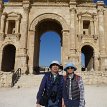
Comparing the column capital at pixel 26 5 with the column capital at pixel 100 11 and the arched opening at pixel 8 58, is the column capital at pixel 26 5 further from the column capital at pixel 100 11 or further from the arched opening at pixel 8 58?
the column capital at pixel 100 11

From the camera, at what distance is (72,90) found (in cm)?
521

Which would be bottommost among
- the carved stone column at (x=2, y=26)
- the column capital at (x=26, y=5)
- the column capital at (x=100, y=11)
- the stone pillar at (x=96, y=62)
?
the stone pillar at (x=96, y=62)

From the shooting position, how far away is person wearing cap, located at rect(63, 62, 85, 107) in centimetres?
509

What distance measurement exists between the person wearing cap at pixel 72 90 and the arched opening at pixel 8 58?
25.2 metres

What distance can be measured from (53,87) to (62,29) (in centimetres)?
2584

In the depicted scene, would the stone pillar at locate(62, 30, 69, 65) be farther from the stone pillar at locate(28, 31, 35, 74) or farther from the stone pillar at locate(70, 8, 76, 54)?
the stone pillar at locate(28, 31, 35, 74)

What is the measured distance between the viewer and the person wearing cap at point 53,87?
4957 mm

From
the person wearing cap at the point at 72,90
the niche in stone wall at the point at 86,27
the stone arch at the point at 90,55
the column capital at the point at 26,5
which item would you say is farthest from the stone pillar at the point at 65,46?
the person wearing cap at the point at 72,90

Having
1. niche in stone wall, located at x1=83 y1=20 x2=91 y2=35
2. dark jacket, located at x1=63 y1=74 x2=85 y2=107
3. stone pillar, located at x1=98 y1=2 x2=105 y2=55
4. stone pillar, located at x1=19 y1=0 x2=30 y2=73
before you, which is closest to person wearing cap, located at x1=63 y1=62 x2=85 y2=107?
dark jacket, located at x1=63 y1=74 x2=85 y2=107

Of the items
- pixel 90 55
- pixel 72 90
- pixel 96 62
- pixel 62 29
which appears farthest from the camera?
pixel 90 55

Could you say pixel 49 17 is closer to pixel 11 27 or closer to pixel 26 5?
pixel 26 5

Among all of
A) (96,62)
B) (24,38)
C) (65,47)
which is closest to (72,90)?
(96,62)

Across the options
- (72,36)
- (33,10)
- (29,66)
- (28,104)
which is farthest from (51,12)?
(28,104)

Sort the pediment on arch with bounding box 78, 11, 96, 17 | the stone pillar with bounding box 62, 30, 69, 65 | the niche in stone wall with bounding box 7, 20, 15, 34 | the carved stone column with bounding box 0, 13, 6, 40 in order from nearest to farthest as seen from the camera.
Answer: the stone pillar with bounding box 62, 30, 69, 65
the carved stone column with bounding box 0, 13, 6, 40
the pediment on arch with bounding box 78, 11, 96, 17
the niche in stone wall with bounding box 7, 20, 15, 34
